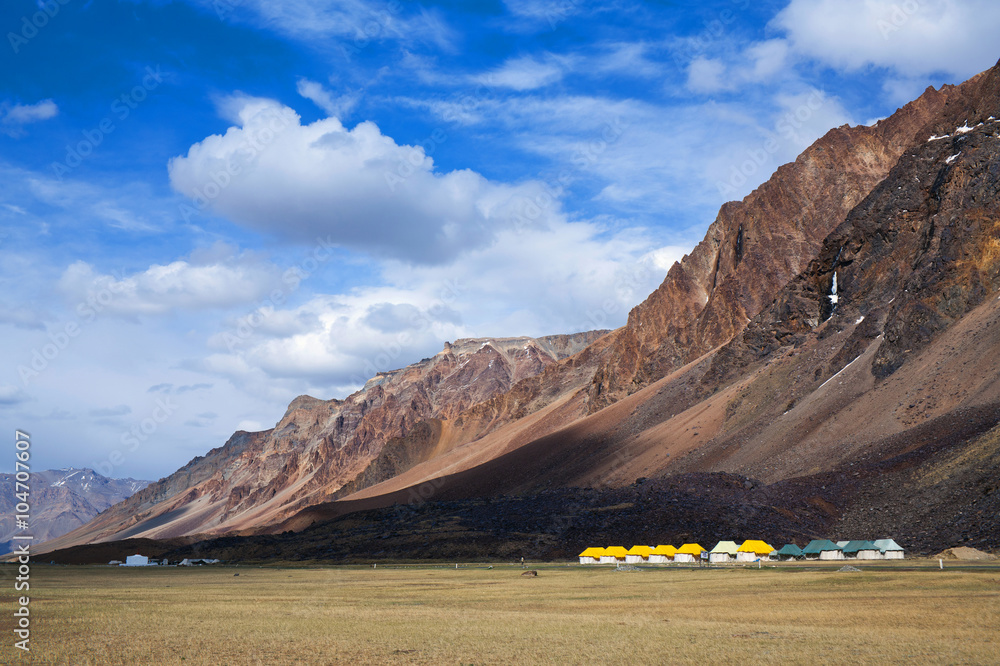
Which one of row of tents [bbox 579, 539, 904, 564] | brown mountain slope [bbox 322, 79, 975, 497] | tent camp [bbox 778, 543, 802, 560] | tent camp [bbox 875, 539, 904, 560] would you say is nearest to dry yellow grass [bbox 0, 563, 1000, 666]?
tent camp [bbox 875, 539, 904, 560]

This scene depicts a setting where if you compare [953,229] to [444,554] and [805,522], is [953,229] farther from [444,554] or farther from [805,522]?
[444,554]

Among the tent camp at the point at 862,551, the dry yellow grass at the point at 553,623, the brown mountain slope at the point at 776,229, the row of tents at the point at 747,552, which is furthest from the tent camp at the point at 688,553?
the brown mountain slope at the point at 776,229

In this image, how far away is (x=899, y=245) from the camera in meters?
113

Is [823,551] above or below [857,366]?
below

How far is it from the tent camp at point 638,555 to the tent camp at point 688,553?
97.8 inches

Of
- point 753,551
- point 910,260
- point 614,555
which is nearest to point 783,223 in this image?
point 910,260

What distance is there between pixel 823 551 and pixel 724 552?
768cm

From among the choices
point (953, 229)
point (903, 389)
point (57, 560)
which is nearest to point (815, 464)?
point (903, 389)

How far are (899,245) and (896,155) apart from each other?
1949 inches

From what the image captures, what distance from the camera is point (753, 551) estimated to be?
64.5m

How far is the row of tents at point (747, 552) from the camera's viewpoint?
5891cm

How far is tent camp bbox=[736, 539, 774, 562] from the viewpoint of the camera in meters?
64.4

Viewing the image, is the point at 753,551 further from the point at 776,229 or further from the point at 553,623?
the point at 776,229

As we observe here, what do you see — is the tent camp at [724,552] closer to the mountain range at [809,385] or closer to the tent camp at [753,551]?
the tent camp at [753,551]
